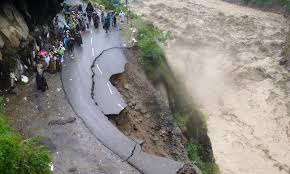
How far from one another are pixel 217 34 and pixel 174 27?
5140mm

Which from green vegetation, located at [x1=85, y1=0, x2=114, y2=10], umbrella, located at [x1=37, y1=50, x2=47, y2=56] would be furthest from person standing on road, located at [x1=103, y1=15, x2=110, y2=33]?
umbrella, located at [x1=37, y1=50, x2=47, y2=56]

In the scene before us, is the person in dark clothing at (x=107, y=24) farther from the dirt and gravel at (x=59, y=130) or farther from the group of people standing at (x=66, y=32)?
the dirt and gravel at (x=59, y=130)

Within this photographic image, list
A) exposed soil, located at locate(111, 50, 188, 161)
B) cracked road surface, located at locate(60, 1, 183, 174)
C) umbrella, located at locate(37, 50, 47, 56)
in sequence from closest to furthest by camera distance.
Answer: cracked road surface, located at locate(60, 1, 183, 174)
exposed soil, located at locate(111, 50, 188, 161)
umbrella, located at locate(37, 50, 47, 56)

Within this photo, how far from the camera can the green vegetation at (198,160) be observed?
2494 centimetres

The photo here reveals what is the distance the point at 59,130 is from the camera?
2044cm

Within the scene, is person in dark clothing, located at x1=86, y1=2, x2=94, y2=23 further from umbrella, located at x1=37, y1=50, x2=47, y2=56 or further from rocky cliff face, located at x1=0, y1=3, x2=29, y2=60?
rocky cliff face, located at x1=0, y1=3, x2=29, y2=60

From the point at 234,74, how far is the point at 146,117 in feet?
68.9

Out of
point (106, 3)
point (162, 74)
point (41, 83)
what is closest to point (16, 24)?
point (41, 83)

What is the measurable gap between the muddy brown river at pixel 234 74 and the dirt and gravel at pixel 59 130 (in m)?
12.8

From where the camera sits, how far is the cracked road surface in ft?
63.2

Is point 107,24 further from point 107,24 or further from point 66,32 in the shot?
point 66,32

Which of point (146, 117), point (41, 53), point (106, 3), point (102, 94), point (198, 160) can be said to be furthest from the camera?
point (106, 3)

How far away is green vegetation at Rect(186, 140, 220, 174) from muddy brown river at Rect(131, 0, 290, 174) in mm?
3361

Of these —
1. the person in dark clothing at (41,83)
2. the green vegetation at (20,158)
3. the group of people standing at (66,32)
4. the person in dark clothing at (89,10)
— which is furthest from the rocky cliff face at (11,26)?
the person in dark clothing at (89,10)
